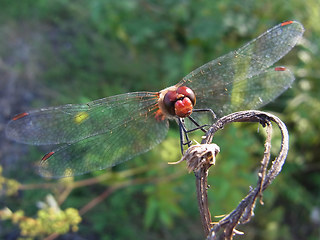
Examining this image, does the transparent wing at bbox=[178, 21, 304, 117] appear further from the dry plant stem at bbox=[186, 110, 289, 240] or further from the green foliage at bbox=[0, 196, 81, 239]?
the green foliage at bbox=[0, 196, 81, 239]

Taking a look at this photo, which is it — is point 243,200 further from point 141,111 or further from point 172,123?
point 172,123

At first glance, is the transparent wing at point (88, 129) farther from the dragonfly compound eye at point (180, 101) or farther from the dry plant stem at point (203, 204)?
the dry plant stem at point (203, 204)

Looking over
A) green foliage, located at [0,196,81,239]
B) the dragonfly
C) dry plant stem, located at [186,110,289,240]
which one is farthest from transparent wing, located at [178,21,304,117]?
green foliage, located at [0,196,81,239]

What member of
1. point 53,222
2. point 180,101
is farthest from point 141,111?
point 53,222

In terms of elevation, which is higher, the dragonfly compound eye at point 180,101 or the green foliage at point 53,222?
the dragonfly compound eye at point 180,101

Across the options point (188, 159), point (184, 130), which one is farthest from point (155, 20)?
point (188, 159)

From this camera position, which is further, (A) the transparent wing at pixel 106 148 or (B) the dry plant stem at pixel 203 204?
(A) the transparent wing at pixel 106 148

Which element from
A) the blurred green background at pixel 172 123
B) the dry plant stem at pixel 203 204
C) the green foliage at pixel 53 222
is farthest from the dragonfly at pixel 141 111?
the blurred green background at pixel 172 123
